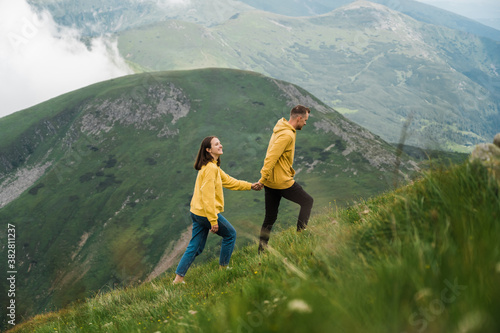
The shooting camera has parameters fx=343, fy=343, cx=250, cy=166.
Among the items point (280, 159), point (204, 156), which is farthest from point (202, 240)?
point (280, 159)

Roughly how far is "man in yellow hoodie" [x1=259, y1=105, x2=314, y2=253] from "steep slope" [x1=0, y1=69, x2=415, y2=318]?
10333 cm

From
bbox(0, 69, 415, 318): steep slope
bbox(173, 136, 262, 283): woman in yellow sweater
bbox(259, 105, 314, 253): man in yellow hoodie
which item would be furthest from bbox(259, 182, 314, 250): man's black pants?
bbox(0, 69, 415, 318): steep slope

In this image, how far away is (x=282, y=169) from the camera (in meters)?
8.84

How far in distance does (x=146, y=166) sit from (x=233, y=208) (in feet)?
194

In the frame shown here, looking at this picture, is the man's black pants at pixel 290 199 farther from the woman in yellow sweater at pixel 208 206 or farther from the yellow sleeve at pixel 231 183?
the woman in yellow sweater at pixel 208 206

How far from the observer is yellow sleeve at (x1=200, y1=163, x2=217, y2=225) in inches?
322

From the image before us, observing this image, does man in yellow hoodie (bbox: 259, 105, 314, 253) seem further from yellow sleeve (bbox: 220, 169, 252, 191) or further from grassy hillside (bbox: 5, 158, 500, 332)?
grassy hillside (bbox: 5, 158, 500, 332)

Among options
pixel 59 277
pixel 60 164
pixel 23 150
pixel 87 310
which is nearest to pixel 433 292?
pixel 87 310

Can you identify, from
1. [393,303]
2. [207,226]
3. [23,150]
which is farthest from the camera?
[23,150]

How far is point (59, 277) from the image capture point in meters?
126

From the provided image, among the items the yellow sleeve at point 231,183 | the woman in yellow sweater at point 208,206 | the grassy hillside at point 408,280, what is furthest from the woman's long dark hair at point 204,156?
the grassy hillside at point 408,280

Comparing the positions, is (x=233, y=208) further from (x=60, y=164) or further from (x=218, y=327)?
(x=218, y=327)

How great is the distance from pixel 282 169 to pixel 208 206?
2139 mm

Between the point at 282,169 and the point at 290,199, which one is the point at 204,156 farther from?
the point at 290,199
